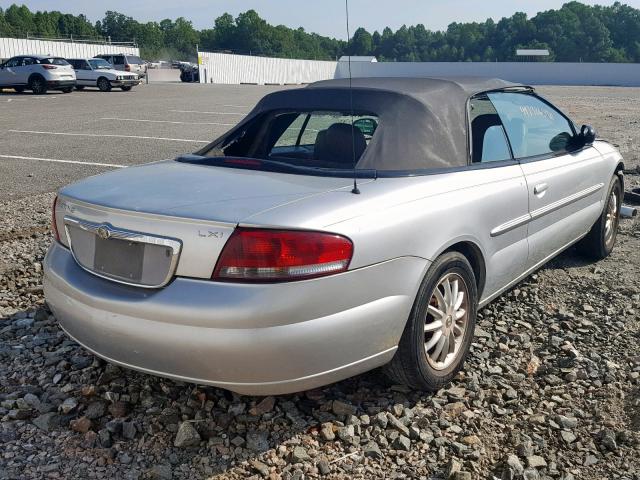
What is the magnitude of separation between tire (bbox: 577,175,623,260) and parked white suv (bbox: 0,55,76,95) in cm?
2752

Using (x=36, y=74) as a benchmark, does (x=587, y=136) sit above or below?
below

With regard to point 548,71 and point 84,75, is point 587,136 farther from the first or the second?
point 548,71

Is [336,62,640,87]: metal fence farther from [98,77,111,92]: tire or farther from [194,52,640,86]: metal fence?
[98,77,111,92]: tire

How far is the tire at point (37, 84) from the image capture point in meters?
28.8

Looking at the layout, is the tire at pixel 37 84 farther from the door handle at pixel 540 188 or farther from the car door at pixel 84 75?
the door handle at pixel 540 188

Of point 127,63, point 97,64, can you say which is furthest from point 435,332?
point 127,63

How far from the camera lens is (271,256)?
8.43 ft

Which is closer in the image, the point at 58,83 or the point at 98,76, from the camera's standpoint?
the point at 58,83

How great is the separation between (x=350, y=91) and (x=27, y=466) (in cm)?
233

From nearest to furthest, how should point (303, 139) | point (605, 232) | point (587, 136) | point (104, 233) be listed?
1. point (104, 233)
2. point (303, 139)
3. point (587, 136)
4. point (605, 232)

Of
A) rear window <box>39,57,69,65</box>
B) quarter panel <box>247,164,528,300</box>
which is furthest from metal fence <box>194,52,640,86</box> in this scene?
quarter panel <box>247,164,528,300</box>

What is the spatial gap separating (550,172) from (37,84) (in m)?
28.8

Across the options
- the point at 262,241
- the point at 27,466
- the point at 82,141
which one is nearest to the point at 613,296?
the point at 262,241

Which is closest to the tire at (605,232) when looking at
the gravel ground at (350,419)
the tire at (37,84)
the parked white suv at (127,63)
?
the gravel ground at (350,419)
